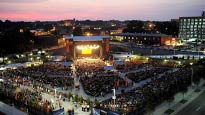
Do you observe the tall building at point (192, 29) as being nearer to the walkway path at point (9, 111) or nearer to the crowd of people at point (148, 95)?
the crowd of people at point (148, 95)

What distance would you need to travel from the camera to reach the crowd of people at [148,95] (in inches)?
1141

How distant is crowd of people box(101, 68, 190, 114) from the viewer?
2898 centimetres

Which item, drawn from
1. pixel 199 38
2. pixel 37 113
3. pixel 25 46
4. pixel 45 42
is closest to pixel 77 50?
pixel 25 46

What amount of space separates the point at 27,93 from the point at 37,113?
27.9 feet

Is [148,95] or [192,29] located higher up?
[192,29]

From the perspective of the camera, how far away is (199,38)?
117m

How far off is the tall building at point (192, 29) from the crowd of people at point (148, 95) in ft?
267

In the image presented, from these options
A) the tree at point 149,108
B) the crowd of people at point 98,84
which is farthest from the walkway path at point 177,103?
the crowd of people at point 98,84

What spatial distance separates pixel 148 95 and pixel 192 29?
94911 mm

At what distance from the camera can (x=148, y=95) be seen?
3253 cm

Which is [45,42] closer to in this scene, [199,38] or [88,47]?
[88,47]

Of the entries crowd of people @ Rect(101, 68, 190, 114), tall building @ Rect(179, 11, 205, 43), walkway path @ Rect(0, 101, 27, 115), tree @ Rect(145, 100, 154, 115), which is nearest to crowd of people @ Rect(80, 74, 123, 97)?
crowd of people @ Rect(101, 68, 190, 114)

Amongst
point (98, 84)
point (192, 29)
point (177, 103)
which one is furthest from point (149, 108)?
point (192, 29)

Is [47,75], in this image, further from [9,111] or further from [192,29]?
[192,29]
